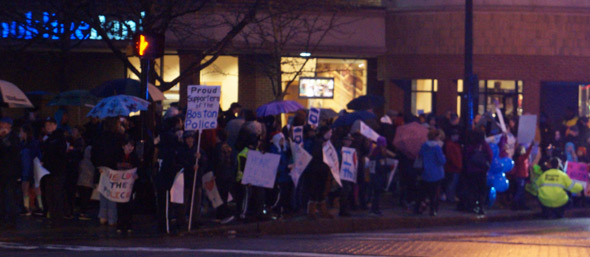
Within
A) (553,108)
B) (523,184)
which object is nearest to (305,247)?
(523,184)

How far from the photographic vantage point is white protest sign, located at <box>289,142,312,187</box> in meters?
15.1

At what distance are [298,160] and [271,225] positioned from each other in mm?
1325

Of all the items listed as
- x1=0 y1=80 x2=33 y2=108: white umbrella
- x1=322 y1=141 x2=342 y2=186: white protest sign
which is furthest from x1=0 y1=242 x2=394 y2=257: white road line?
x1=322 y1=141 x2=342 y2=186: white protest sign

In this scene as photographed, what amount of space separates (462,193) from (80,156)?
23.9ft

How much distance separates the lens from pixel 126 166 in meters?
14.0

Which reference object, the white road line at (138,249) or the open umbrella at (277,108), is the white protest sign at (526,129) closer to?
the open umbrella at (277,108)

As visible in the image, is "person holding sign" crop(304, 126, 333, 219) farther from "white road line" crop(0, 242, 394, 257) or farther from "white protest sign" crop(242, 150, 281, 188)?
"white road line" crop(0, 242, 394, 257)

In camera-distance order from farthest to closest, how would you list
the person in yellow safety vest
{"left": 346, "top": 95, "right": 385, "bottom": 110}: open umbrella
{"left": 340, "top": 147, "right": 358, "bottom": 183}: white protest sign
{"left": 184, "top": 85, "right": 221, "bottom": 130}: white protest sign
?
{"left": 346, "top": 95, "right": 385, "bottom": 110}: open umbrella → the person in yellow safety vest → {"left": 340, "top": 147, "right": 358, "bottom": 183}: white protest sign → {"left": 184, "top": 85, "right": 221, "bottom": 130}: white protest sign

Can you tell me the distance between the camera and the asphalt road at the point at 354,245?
11164mm

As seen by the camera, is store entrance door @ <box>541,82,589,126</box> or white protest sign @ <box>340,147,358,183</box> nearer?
white protest sign @ <box>340,147,358,183</box>

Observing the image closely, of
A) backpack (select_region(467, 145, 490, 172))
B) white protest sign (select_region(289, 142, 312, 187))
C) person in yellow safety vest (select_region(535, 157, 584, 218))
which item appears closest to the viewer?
white protest sign (select_region(289, 142, 312, 187))

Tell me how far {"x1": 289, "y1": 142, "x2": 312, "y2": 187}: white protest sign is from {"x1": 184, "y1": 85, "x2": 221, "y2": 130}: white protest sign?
176cm

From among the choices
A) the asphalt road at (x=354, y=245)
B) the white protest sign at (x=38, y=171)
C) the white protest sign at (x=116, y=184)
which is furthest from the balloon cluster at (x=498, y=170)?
the white protest sign at (x=38, y=171)

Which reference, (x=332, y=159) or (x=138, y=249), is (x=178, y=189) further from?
(x=332, y=159)
